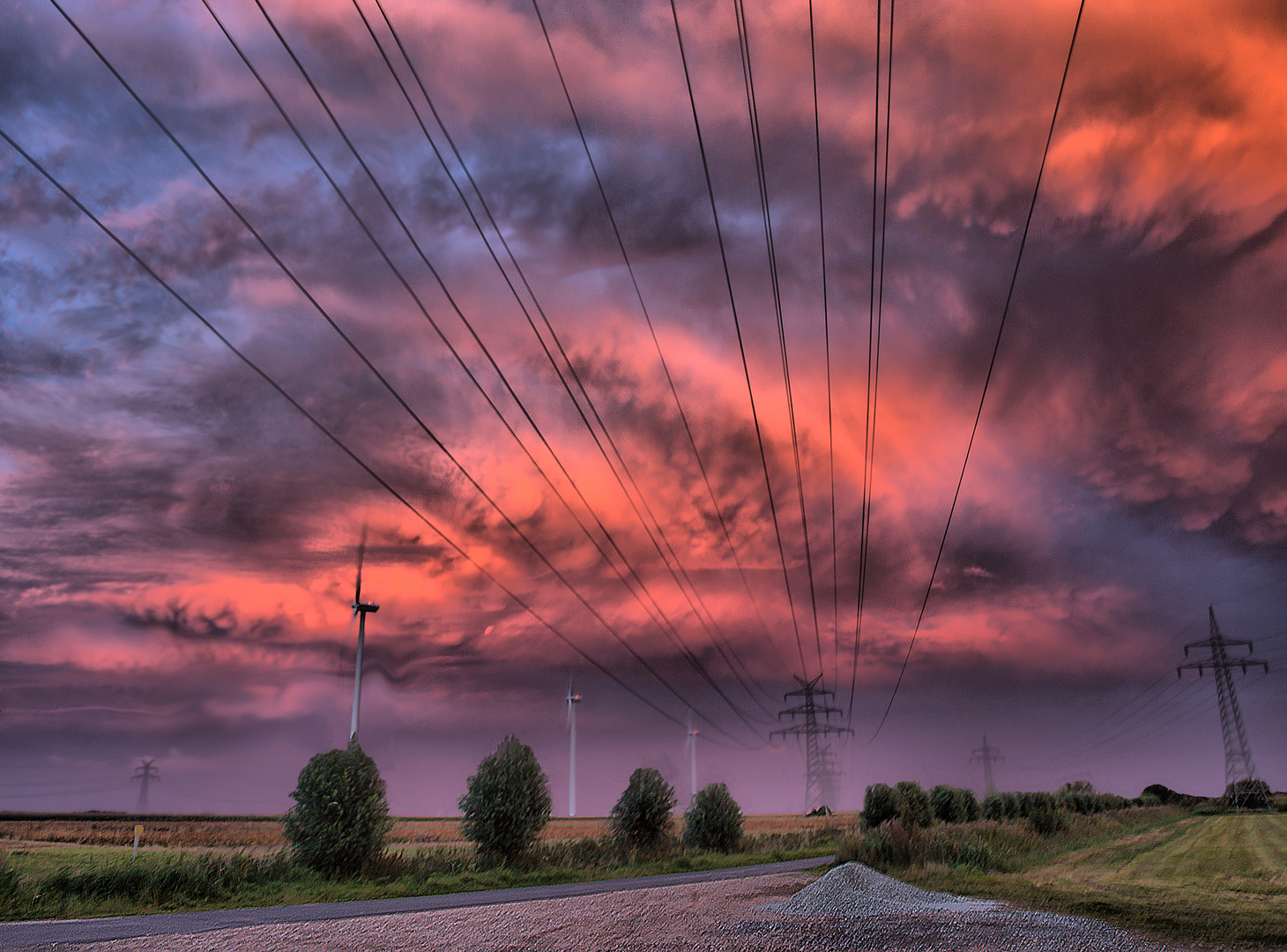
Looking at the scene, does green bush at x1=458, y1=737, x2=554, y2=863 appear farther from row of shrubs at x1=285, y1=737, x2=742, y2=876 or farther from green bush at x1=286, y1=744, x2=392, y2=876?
green bush at x1=286, y1=744, x2=392, y2=876

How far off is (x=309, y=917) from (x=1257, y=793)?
4689 inches

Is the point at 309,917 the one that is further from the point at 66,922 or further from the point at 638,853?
the point at 638,853

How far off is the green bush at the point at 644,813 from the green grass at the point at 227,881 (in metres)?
7.10

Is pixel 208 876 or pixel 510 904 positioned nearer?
pixel 510 904

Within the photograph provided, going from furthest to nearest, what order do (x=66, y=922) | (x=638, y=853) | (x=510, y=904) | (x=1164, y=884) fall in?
(x=638, y=853) → (x=1164, y=884) → (x=510, y=904) → (x=66, y=922)

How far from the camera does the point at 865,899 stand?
24344 mm

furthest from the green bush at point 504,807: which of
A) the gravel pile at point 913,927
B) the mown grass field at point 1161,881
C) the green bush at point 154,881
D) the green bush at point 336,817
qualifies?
the gravel pile at point 913,927

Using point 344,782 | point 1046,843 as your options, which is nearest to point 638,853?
point 344,782

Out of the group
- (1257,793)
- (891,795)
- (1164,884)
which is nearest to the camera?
(1164,884)

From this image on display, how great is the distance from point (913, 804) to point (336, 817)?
1846 inches

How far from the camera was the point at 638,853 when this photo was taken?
51.2 m

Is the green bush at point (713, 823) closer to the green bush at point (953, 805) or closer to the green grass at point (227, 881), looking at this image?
the green grass at point (227, 881)

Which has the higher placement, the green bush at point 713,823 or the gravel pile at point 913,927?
the gravel pile at point 913,927

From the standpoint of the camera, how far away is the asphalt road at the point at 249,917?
19.6 m
